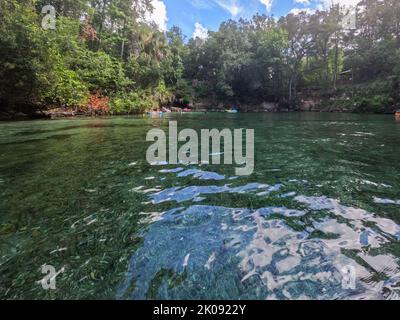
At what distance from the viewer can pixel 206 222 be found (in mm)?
2518

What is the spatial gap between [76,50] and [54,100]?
4.99 meters

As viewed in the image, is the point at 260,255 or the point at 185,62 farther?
the point at 185,62

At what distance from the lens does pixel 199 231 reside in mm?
2350

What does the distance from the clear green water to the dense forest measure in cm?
1277

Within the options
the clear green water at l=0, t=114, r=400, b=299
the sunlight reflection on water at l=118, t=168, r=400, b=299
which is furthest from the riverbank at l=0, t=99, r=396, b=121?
the sunlight reflection on water at l=118, t=168, r=400, b=299

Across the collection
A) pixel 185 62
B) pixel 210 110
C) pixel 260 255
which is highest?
pixel 185 62

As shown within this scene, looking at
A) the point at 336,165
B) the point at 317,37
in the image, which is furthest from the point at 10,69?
the point at 317,37

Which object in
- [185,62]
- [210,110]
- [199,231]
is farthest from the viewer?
[185,62]

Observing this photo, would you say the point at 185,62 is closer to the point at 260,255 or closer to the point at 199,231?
the point at 199,231

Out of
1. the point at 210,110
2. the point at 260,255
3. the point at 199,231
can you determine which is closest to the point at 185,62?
the point at 210,110

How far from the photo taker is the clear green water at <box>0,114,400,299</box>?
5.53 feet

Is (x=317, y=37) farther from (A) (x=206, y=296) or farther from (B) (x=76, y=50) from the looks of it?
(A) (x=206, y=296)

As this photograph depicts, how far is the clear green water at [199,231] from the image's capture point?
169 cm

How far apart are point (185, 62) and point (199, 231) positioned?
134 feet
